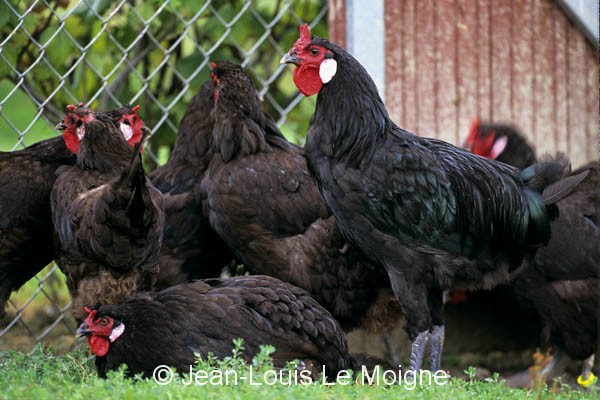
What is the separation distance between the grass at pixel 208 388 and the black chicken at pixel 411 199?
2.20 ft

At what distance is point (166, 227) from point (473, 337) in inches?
110

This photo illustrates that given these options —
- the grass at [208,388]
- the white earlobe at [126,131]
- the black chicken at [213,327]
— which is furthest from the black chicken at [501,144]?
the white earlobe at [126,131]

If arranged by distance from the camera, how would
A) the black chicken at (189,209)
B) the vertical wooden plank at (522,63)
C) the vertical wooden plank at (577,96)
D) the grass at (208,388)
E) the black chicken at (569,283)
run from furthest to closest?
the vertical wooden plank at (577,96)
the vertical wooden plank at (522,63)
the black chicken at (569,283)
the black chicken at (189,209)
the grass at (208,388)

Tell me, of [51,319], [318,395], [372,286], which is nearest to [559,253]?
[372,286]

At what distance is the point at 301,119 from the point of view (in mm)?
7289

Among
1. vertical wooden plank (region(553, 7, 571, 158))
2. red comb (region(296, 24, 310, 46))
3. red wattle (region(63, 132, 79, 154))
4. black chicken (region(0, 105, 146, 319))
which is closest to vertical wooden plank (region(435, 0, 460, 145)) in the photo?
vertical wooden plank (region(553, 7, 571, 158))

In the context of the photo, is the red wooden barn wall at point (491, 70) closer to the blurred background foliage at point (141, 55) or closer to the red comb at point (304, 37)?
the blurred background foliage at point (141, 55)

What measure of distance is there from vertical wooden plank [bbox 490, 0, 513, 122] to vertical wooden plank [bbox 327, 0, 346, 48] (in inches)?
48.5

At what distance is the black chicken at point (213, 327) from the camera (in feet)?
14.7

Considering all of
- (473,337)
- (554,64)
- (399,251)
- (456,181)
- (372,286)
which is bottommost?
(473,337)

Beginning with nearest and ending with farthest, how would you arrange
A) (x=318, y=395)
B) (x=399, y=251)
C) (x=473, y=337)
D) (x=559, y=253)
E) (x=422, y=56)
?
1. (x=318, y=395)
2. (x=399, y=251)
3. (x=559, y=253)
4. (x=422, y=56)
5. (x=473, y=337)

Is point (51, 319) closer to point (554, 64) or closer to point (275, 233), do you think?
point (275, 233)

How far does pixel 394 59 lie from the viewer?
659cm

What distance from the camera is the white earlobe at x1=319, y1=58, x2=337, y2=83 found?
492 centimetres
